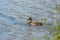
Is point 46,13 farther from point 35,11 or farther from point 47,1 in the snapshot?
point 47,1

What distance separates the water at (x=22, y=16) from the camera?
323 centimetres

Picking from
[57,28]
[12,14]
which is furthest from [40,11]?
[57,28]

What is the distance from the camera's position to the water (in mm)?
3234

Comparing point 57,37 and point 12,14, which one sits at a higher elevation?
point 12,14

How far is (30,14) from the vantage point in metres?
3.91

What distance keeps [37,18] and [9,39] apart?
0.79 m

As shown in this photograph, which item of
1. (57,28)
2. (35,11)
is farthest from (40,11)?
(57,28)

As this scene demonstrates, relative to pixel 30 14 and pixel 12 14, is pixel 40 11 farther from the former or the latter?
pixel 12 14

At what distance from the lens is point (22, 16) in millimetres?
3830

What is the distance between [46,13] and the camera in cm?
395

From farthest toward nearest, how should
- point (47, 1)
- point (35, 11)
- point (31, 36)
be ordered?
1. point (47, 1)
2. point (35, 11)
3. point (31, 36)

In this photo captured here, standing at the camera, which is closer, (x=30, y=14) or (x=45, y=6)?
(x=30, y=14)

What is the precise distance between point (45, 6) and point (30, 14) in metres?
0.42

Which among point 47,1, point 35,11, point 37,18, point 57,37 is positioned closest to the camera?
point 57,37
